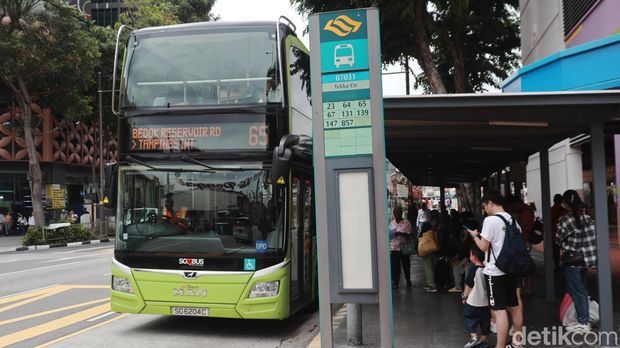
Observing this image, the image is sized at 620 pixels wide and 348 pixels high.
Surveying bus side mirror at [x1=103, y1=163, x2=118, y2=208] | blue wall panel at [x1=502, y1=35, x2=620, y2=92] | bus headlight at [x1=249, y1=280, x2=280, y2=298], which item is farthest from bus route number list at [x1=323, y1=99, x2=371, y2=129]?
blue wall panel at [x1=502, y1=35, x2=620, y2=92]

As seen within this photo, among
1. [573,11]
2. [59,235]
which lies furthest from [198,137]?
[59,235]

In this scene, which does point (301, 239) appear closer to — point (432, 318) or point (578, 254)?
point (432, 318)

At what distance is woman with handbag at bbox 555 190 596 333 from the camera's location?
6.88 meters

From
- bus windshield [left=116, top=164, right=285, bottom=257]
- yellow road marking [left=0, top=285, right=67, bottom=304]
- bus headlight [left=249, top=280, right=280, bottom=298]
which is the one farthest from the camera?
yellow road marking [left=0, top=285, right=67, bottom=304]

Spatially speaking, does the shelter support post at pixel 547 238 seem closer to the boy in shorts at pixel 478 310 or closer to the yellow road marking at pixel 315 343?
the boy in shorts at pixel 478 310

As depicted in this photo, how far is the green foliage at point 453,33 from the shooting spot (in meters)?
15.8

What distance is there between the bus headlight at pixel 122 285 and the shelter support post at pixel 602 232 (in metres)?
5.78

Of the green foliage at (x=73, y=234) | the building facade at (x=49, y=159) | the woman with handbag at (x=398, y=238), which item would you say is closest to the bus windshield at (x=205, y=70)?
the woman with handbag at (x=398, y=238)

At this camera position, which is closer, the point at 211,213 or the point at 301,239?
the point at 211,213

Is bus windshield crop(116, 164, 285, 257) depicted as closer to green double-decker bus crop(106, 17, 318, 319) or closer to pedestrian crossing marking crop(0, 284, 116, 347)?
green double-decker bus crop(106, 17, 318, 319)

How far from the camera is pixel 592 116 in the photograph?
21.9 ft

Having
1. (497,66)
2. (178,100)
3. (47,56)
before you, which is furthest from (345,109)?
(47,56)

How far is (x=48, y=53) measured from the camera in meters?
26.9

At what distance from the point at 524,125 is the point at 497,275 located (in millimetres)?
2521
